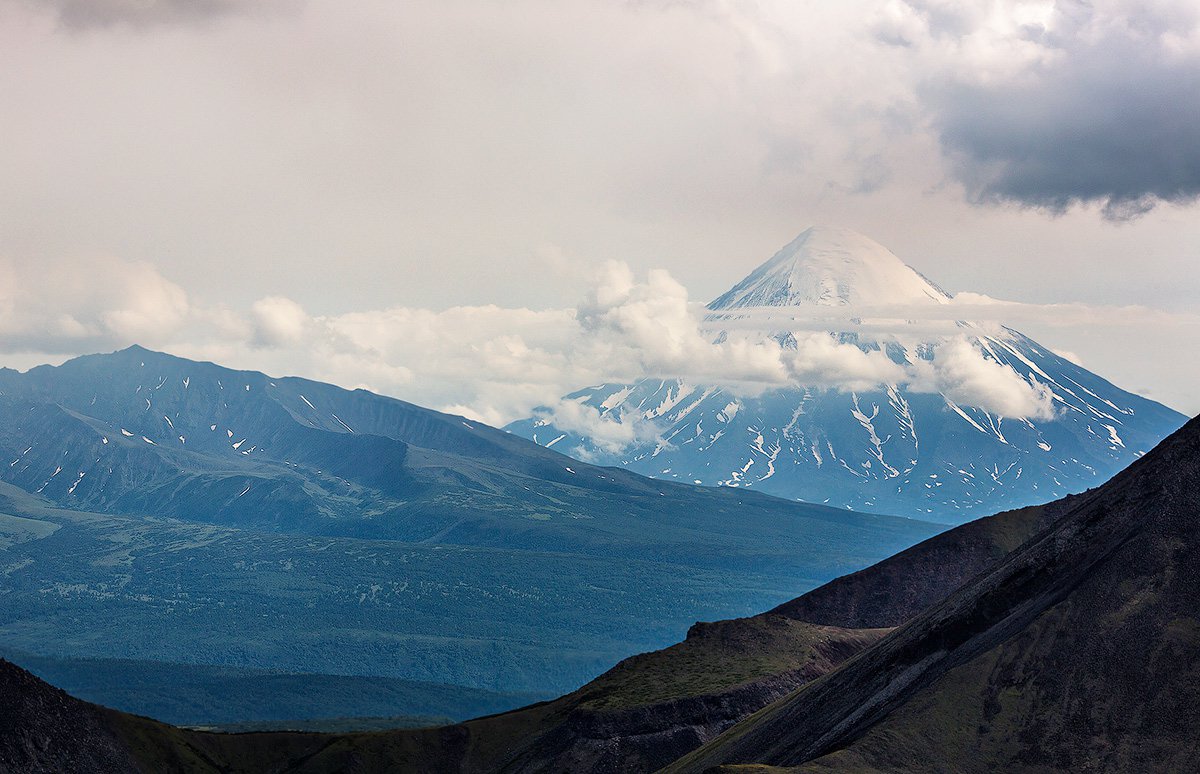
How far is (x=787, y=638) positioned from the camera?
189 m

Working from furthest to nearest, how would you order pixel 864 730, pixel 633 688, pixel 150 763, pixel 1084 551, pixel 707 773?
pixel 633 688 < pixel 150 763 < pixel 1084 551 < pixel 864 730 < pixel 707 773

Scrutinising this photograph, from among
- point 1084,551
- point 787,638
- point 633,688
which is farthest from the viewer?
point 787,638

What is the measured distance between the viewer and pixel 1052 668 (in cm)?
10900

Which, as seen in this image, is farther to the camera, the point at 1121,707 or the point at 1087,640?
the point at 1087,640

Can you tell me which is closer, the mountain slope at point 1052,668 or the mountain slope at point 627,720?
the mountain slope at point 1052,668

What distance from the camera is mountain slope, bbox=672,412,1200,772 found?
330ft

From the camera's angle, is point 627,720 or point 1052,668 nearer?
point 1052,668

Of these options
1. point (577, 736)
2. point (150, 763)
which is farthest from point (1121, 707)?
point (150, 763)

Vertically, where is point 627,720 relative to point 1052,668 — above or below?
below

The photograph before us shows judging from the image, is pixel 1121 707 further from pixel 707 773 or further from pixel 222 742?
pixel 222 742

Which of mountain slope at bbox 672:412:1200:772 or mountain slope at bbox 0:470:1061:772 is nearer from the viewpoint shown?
mountain slope at bbox 672:412:1200:772

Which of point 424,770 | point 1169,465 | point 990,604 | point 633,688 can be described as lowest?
point 424,770

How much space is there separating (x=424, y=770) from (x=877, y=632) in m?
76.7

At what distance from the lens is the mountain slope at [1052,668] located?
100688 millimetres
